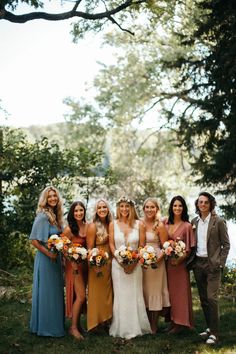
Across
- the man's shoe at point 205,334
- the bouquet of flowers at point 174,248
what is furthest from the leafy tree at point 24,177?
the man's shoe at point 205,334

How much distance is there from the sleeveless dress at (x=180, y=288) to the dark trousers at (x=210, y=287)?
263mm

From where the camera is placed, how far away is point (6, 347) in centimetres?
642

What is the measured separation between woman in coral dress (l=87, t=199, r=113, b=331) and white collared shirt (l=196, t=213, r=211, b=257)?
1.38 meters

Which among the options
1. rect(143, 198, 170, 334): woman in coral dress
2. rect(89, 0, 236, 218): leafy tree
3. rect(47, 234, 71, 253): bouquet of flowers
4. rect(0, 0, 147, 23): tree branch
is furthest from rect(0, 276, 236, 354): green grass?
rect(0, 0, 147, 23): tree branch

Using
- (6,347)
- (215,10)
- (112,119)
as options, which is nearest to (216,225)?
(6,347)

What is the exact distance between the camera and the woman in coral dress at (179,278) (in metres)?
6.89

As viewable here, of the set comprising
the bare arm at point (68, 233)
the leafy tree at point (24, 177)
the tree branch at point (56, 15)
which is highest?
the tree branch at point (56, 15)

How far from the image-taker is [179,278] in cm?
700

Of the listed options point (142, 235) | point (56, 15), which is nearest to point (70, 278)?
point (142, 235)

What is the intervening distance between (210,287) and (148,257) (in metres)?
0.99

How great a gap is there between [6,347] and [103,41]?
19.0m

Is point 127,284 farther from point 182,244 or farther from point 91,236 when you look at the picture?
point 182,244

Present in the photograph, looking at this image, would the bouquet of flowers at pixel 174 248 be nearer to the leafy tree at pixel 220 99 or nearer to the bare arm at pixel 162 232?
the bare arm at pixel 162 232

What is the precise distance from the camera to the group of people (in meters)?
6.84
